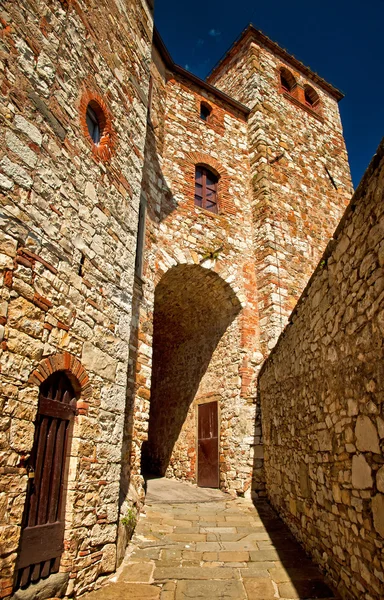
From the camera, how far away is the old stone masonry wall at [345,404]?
2584 mm

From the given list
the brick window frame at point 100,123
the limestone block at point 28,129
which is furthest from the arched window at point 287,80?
the limestone block at point 28,129

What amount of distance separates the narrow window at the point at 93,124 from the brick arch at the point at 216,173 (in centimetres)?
A: 380

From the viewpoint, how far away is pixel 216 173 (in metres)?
9.17

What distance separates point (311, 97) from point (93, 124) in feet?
36.5

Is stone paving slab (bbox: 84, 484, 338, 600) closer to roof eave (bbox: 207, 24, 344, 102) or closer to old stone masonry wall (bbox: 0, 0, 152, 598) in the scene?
old stone masonry wall (bbox: 0, 0, 152, 598)

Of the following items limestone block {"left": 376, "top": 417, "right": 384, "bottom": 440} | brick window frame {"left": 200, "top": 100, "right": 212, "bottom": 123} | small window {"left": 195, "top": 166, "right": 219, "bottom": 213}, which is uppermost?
brick window frame {"left": 200, "top": 100, "right": 212, "bottom": 123}

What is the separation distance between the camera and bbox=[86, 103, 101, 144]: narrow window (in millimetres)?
4492

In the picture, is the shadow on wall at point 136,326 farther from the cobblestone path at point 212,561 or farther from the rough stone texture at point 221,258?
the cobblestone path at point 212,561

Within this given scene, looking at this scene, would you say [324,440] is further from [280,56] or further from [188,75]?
[280,56]

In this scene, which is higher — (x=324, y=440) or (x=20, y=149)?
(x=20, y=149)

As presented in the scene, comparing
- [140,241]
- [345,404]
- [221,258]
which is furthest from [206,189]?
[345,404]

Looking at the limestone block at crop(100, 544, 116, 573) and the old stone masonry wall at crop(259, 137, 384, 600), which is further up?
the old stone masonry wall at crop(259, 137, 384, 600)

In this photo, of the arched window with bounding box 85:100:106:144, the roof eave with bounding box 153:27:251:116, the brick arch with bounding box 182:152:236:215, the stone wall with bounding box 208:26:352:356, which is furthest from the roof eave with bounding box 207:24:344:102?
the arched window with bounding box 85:100:106:144

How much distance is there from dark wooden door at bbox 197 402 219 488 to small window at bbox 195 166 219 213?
169 inches
